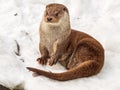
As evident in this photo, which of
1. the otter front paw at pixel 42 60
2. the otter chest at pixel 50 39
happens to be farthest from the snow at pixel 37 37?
the otter chest at pixel 50 39

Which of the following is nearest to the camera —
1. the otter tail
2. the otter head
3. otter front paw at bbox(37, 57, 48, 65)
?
the otter tail

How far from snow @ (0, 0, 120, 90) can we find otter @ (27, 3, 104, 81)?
0.27ft

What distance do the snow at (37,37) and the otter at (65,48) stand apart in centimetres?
8

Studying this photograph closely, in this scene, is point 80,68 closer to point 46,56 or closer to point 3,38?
point 46,56

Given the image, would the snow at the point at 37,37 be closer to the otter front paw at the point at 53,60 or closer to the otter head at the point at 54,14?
the otter front paw at the point at 53,60

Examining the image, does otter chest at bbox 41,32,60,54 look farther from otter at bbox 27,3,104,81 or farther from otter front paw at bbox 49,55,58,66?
otter front paw at bbox 49,55,58,66

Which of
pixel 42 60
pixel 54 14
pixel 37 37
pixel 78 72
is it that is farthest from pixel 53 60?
pixel 37 37

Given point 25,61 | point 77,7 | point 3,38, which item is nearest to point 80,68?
point 25,61

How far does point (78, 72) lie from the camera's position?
5090 mm

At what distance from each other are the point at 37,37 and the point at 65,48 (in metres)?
0.66

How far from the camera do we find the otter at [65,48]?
16.8 ft

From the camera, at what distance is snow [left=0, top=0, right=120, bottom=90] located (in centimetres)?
503

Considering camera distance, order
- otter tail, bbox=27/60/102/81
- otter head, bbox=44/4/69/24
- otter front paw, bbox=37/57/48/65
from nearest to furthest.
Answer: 1. otter tail, bbox=27/60/102/81
2. otter head, bbox=44/4/69/24
3. otter front paw, bbox=37/57/48/65

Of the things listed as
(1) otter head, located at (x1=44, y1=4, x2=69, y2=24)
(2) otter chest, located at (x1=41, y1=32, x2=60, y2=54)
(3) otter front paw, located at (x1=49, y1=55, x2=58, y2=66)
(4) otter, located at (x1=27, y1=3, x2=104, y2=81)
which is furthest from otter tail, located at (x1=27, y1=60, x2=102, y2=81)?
(1) otter head, located at (x1=44, y1=4, x2=69, y2=24)
